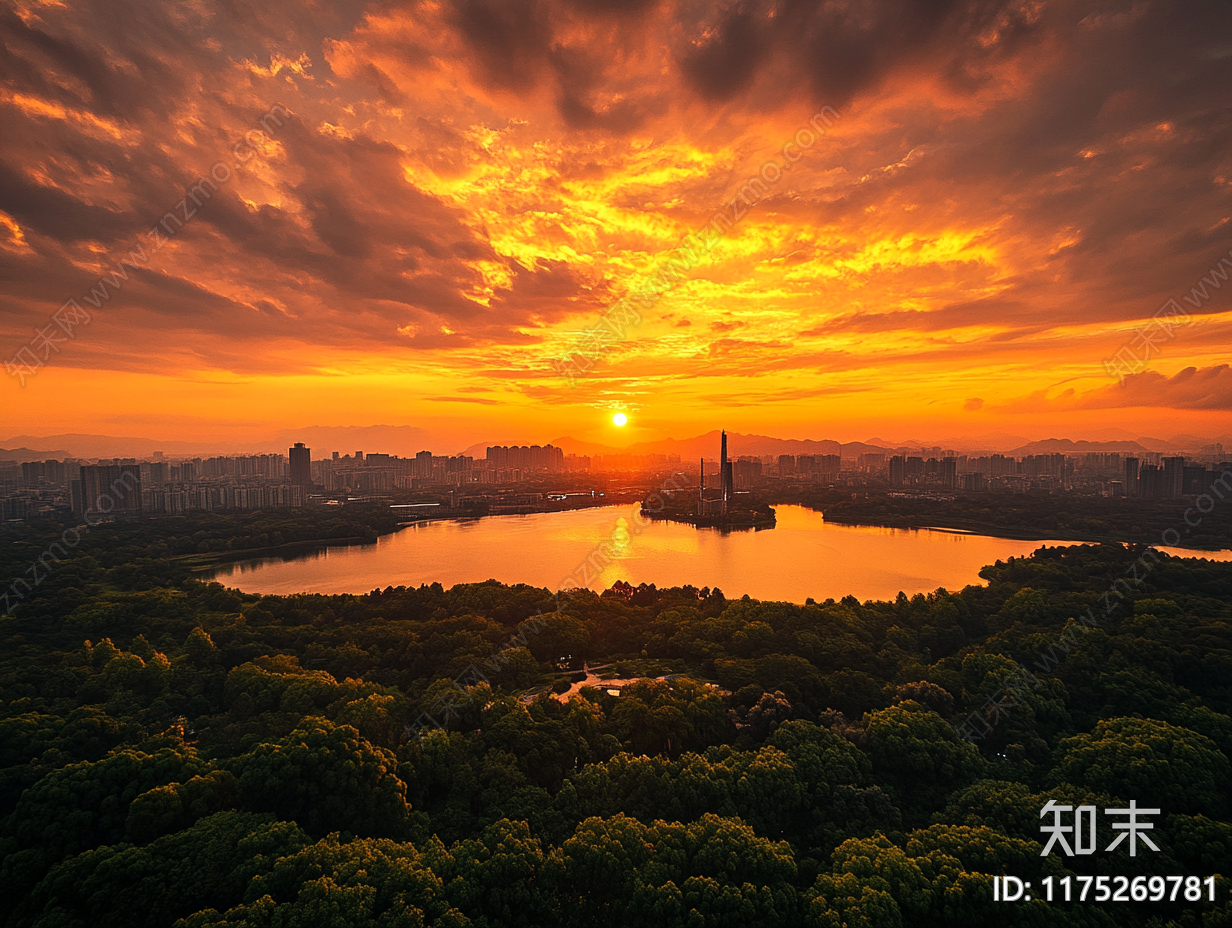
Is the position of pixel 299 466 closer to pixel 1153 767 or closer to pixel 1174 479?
pixel 1153 767

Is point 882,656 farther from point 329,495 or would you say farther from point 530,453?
point 530,453

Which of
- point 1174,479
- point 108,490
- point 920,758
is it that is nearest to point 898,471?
point 1174,479

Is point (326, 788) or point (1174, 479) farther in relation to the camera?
point (1174, 479)

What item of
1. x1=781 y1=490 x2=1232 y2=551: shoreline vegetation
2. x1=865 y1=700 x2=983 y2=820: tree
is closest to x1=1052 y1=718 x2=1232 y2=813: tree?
x1=865 y1=700 x2=983 y2=820: tree

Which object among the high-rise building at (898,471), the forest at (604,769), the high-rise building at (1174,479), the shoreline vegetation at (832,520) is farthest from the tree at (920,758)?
the high-rise building at (898,471)

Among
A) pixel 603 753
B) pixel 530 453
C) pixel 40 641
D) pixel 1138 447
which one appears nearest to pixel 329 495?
pixel 530 453

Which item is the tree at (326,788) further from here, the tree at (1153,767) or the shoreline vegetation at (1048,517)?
the shoreline vegetation at (1048,517)
